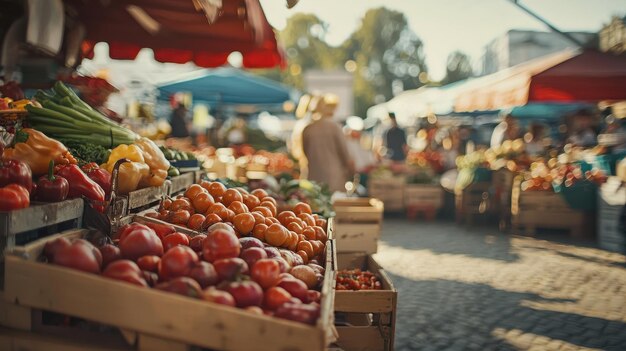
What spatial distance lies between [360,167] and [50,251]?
38.9 ft

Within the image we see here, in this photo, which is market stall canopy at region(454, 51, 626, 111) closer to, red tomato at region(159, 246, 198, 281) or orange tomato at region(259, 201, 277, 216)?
orange tomato at region(259, 201, 277, 216)

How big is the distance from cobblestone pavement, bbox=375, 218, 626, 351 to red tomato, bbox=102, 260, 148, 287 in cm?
282

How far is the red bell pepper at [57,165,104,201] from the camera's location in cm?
274

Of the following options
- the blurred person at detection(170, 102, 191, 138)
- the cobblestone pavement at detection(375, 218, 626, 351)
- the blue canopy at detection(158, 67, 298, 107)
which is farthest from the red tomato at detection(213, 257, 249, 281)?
the blue canopy at detection(158, 67, 298, 107)

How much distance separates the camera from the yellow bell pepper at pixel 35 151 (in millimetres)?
2846

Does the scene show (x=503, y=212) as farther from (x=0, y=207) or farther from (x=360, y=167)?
(x=0, y=207)

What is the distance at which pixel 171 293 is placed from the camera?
1.94m

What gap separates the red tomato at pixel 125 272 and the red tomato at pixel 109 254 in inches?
5.2

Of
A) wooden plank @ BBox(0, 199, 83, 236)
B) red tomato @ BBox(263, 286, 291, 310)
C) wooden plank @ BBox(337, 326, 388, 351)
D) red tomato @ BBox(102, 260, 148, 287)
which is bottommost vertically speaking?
wooden plank @ BBox(337, 326, 388, 351)

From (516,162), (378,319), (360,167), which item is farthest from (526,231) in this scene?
(378,319)

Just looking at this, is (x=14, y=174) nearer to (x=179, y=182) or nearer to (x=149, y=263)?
(x=149, y=263)

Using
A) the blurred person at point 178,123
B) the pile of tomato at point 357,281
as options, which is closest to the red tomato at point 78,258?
the pile of tomato at point 357,281

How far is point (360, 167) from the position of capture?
45.1 feet

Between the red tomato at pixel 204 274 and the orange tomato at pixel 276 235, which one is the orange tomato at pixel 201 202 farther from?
the red tomato at pixel 204 274
